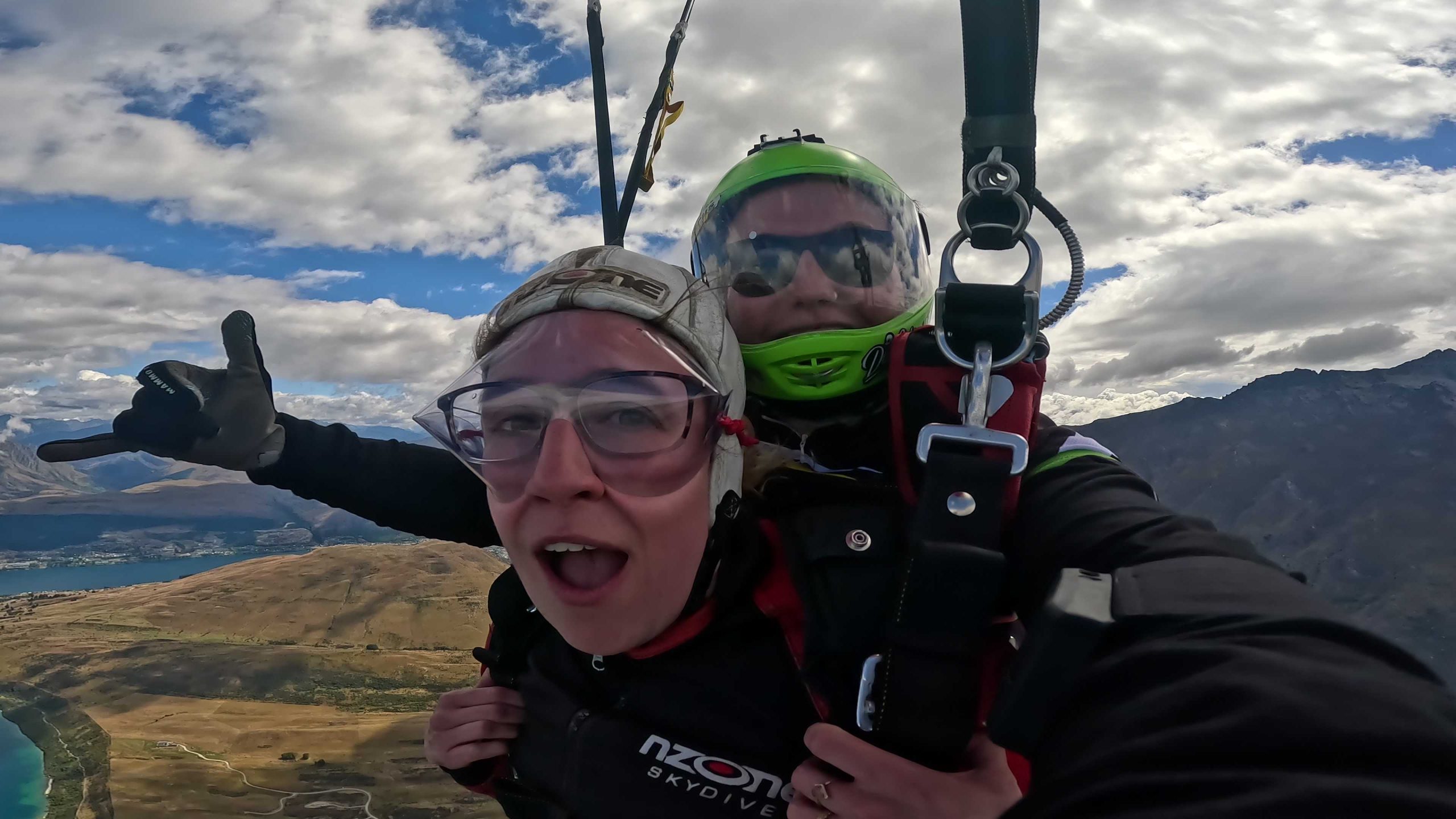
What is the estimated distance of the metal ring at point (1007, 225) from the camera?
1886 millimetres

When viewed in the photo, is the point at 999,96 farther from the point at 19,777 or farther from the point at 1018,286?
the point at 19,777

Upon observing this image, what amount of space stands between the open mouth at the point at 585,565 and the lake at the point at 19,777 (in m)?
64.2

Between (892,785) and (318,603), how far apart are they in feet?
267

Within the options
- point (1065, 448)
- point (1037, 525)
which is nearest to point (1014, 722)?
point (1037, 525)

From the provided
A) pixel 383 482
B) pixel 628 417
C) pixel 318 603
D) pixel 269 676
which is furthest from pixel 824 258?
pixel 318 603

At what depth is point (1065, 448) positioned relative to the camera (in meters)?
1.80

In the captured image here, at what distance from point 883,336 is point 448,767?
1.96 meters

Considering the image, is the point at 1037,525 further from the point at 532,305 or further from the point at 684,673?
the point at 532,305

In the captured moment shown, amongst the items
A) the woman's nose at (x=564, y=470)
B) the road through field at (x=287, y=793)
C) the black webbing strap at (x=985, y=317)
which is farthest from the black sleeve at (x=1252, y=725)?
the road through field at (x=287, y=793)

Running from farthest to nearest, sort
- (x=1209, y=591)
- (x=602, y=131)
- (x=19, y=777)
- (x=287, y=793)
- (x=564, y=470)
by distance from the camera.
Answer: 1. (x=19, y=777)
2. (x=287, y=793)
3. (x=602, y=131)
4. (x=564, y=470)
5. (x=1209, y=591)

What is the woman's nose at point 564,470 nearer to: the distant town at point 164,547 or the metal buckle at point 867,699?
the metal buckle at point 867,699

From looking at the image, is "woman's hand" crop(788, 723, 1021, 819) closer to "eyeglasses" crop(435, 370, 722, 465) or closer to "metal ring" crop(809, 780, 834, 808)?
"metal ring" crop(809, 780, 834, 808)

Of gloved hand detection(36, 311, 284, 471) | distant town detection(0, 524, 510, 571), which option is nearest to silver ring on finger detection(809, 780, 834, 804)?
gloved hand detection(36, 311, 284, 471)

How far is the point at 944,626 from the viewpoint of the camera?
4.95 feet
